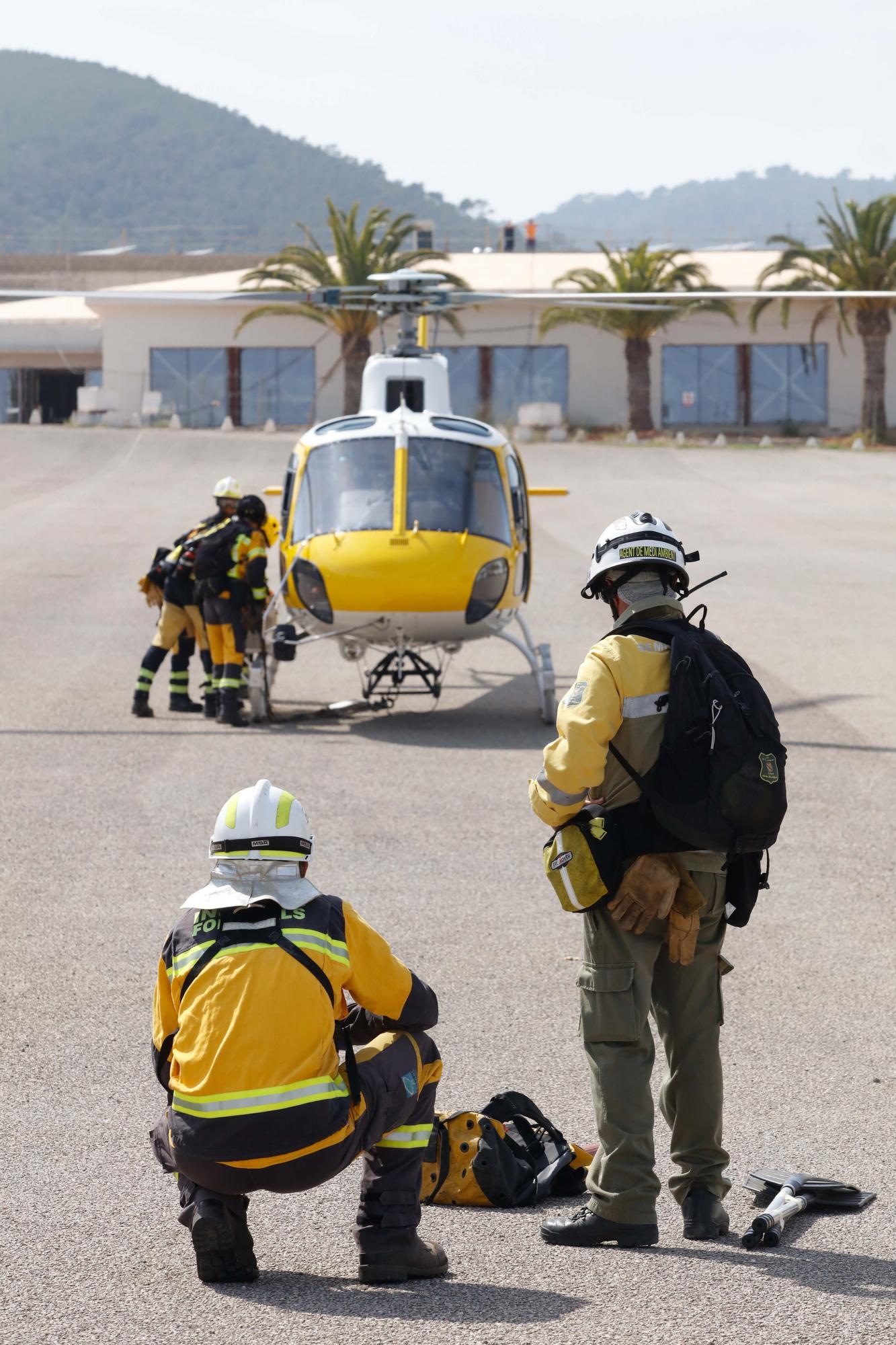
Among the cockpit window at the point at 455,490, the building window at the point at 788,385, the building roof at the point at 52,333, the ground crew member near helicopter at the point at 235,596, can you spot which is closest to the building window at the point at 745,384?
the building window at the point at 788,385

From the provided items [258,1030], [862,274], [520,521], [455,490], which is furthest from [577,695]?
[862,274]

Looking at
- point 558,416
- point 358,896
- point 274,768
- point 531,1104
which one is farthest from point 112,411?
point 531,1104

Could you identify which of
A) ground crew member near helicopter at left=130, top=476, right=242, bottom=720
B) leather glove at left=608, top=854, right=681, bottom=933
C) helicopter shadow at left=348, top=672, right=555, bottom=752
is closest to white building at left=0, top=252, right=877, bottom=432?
helicopter shadow at left=348, top=672, right=555, bottom=752

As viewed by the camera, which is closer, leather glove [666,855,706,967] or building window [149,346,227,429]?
leather glove [666,855,706,967]

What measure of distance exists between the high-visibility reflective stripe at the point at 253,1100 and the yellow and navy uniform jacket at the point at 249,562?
9044 mm

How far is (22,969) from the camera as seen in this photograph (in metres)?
6.93

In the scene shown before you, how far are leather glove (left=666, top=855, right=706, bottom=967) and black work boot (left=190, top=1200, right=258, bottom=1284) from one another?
4.49 ft

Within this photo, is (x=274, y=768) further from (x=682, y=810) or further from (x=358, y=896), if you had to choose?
(x=682, y=810)

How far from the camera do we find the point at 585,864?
434cm

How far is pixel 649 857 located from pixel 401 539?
8.58 metres

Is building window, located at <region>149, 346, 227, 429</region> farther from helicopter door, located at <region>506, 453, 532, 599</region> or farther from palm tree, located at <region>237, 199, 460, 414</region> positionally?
helicopter door, located at <region>506, 453, 532, 599</region>

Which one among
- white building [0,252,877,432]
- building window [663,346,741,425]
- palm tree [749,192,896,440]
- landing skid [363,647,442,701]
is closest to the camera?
landing skid [363,647,442,701]

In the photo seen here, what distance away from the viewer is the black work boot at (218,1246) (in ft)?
13.0

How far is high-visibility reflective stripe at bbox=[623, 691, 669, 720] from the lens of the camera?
14.4 feet
